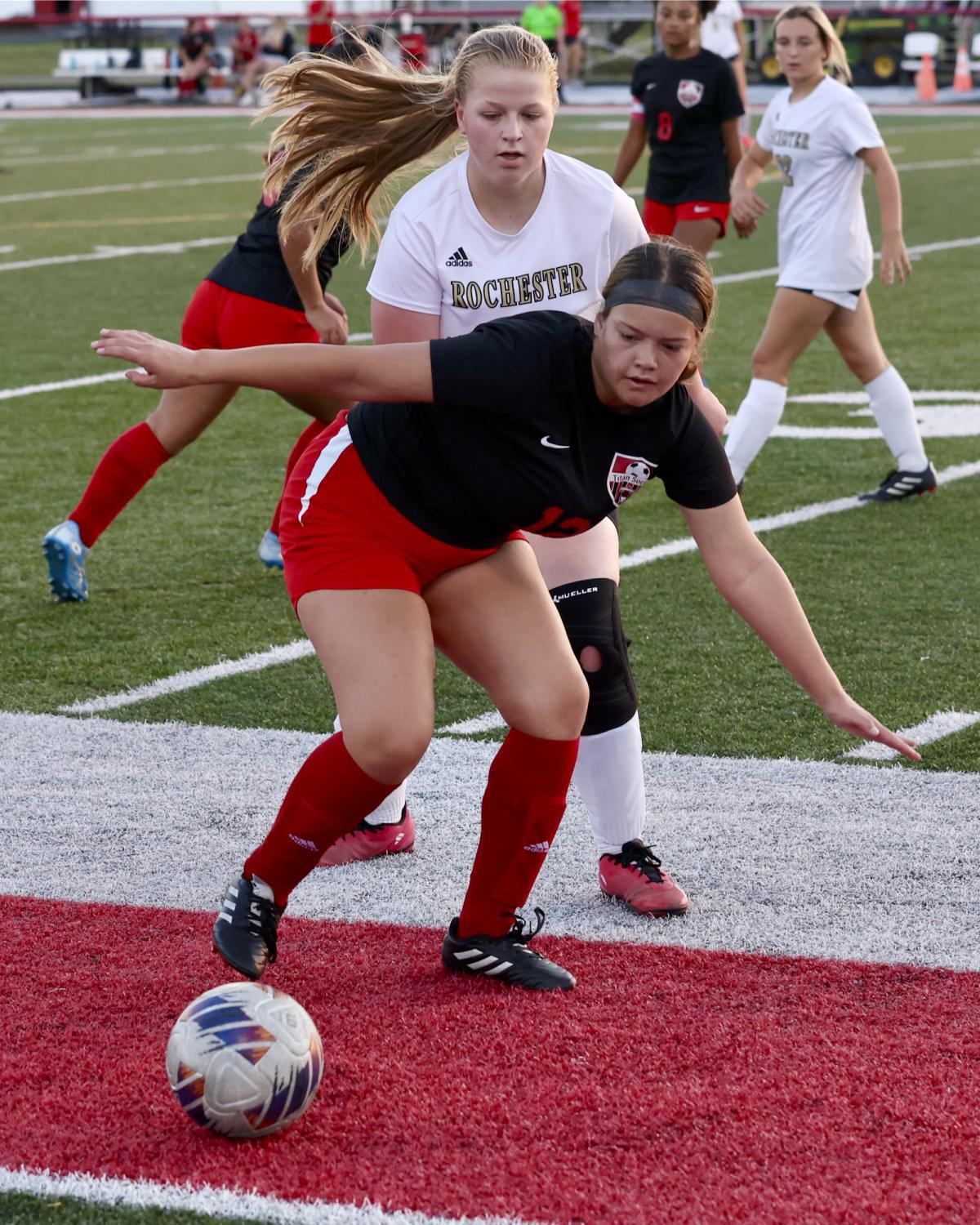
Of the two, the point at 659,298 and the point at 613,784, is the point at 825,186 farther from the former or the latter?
the point at 659,298

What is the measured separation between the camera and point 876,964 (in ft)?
12.3

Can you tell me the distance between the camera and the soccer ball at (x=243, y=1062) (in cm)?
303

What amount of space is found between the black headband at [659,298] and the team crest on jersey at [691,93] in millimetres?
6535

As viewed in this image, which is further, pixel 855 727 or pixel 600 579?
pixel 600 579

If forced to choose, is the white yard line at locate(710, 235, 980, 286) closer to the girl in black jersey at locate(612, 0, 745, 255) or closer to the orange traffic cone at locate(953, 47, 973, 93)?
the girl in black jersey at locate(612, 0, 745, 255)

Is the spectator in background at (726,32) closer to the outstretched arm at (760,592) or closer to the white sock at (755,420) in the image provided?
the white sock at (755,420)

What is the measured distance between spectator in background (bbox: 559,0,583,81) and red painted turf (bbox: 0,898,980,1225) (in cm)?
3396

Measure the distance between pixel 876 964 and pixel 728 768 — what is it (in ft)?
4.12

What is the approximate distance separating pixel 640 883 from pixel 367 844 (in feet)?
2.31

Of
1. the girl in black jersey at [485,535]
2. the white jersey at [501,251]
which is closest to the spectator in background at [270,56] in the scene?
the white jersey at [501,251]

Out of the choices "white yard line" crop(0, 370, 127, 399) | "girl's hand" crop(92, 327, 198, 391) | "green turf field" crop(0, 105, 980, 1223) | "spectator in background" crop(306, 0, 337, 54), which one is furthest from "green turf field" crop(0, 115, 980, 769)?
"spectator in background" crop(306, 0, 337, 54)

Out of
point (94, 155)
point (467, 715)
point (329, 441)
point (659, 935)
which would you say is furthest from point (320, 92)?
point (94, 155)

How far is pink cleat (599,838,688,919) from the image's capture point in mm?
A: 4039

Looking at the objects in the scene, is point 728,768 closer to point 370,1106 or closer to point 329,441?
point 329,441
